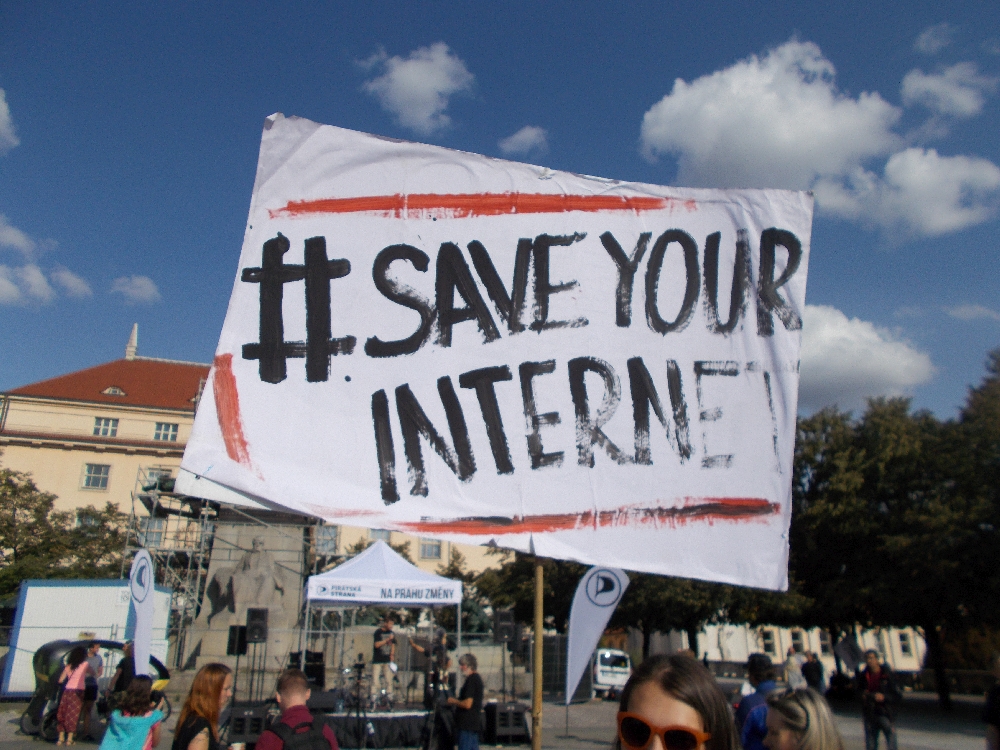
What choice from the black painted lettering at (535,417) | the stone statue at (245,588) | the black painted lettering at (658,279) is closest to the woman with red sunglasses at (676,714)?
the black painted lettering at (535,417)

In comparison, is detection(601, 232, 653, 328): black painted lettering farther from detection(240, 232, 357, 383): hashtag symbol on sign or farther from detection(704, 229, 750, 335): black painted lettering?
detection(240, 232, 357, 383): hashtag symbol on sign

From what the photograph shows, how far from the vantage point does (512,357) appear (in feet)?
10.9

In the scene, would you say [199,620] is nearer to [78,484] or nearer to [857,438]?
[857,438]

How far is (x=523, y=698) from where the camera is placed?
20.1 meters

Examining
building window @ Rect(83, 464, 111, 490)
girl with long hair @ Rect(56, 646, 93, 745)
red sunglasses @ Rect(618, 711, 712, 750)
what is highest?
building window @ Rect(83, 464, 111, 490)

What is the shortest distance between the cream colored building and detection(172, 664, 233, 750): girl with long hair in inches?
1661

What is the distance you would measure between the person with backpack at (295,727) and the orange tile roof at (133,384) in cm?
5165

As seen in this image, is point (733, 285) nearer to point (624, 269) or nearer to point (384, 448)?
point (624, 269)

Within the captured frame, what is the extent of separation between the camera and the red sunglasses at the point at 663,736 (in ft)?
5.50

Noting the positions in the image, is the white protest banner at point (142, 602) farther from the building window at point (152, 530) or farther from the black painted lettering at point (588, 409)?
the building window at point (152, 530)

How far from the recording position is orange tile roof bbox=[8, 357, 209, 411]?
50.9 metres

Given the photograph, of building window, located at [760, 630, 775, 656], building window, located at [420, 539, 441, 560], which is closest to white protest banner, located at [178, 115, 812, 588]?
building window, located at [760, 630, 775, 656]

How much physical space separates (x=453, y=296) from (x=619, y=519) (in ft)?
3.90

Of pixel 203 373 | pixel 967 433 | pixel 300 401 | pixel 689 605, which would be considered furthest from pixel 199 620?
pixel 203 373
